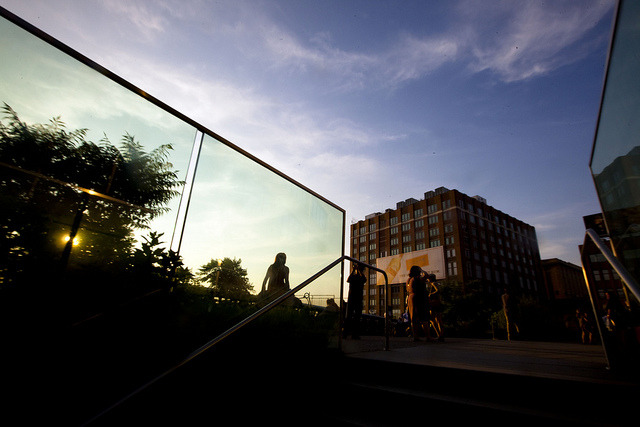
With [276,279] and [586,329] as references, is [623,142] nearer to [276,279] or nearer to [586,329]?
[276,279]

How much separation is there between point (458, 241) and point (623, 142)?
47061 millimetres

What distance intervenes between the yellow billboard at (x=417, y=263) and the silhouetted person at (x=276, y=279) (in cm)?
2825

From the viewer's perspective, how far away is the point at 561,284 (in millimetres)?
64250

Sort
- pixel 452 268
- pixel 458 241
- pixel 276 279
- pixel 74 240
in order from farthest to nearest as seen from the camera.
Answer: pixel 452 268
pixel 458 241
pixel 276 279
pixel 74 240

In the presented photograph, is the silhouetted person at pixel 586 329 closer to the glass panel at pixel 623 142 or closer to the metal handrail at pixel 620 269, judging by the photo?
the glass panel at pixel 623 142

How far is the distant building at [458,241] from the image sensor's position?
152 feet

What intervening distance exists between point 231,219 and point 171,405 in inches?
63.8

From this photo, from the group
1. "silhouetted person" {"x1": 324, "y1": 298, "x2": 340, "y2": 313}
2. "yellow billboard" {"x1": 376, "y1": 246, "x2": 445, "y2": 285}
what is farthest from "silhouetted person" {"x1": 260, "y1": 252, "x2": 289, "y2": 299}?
"yellow billboard" {"x1": 376, "y1": 246, "x2": 445, "y2": 285}

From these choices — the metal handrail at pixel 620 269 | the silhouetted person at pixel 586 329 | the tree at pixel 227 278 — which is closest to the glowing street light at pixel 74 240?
the tree at pixel 227 278

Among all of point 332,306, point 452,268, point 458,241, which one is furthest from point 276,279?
point 452,268

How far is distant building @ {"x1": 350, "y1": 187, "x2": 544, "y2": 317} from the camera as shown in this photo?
46344 millimetres

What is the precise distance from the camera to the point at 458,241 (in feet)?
148

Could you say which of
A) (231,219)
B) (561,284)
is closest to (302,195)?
(231,219)

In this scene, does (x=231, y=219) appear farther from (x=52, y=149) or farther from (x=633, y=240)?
(x=633, y=240)
